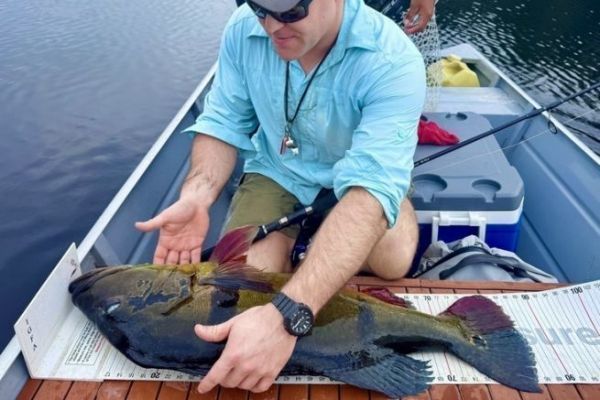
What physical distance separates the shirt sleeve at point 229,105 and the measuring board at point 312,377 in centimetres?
110

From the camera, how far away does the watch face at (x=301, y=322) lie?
7.13 feet

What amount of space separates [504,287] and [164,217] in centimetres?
180

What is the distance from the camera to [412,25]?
192 inches

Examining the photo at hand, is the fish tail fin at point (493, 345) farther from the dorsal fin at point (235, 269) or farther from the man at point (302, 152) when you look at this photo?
the dorsal fin at point (235, 269)

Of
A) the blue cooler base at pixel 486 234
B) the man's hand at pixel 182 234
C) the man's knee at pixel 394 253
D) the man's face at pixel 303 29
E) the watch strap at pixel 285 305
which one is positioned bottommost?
the blue cooler base at pixel 486 234

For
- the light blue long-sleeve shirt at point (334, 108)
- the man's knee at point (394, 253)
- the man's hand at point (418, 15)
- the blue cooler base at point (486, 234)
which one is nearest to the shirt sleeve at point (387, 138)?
the light blue long-sleeve shirt at point (334, 108)

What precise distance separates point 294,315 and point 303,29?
4.20 ft

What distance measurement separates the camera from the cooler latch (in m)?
3.64

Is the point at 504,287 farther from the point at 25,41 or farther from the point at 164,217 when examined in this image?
the point at 25,41

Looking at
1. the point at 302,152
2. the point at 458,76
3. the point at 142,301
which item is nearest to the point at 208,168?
the point at 302,152

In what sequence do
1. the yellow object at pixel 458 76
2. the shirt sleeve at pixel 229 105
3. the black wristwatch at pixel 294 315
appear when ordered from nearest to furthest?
the black wristwatch at pixel 294 315 < the shirt sleeve at pixel 229 105 < the yellow object at pixel 458 76

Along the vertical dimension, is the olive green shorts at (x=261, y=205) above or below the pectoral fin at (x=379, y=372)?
below

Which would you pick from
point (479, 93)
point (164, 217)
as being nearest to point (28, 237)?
point (164, 217)

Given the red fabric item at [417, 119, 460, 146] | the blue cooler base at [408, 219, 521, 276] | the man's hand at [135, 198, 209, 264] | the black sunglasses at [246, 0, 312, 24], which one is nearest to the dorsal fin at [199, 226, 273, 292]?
the man's hand at [135, 198, 209, 264]
